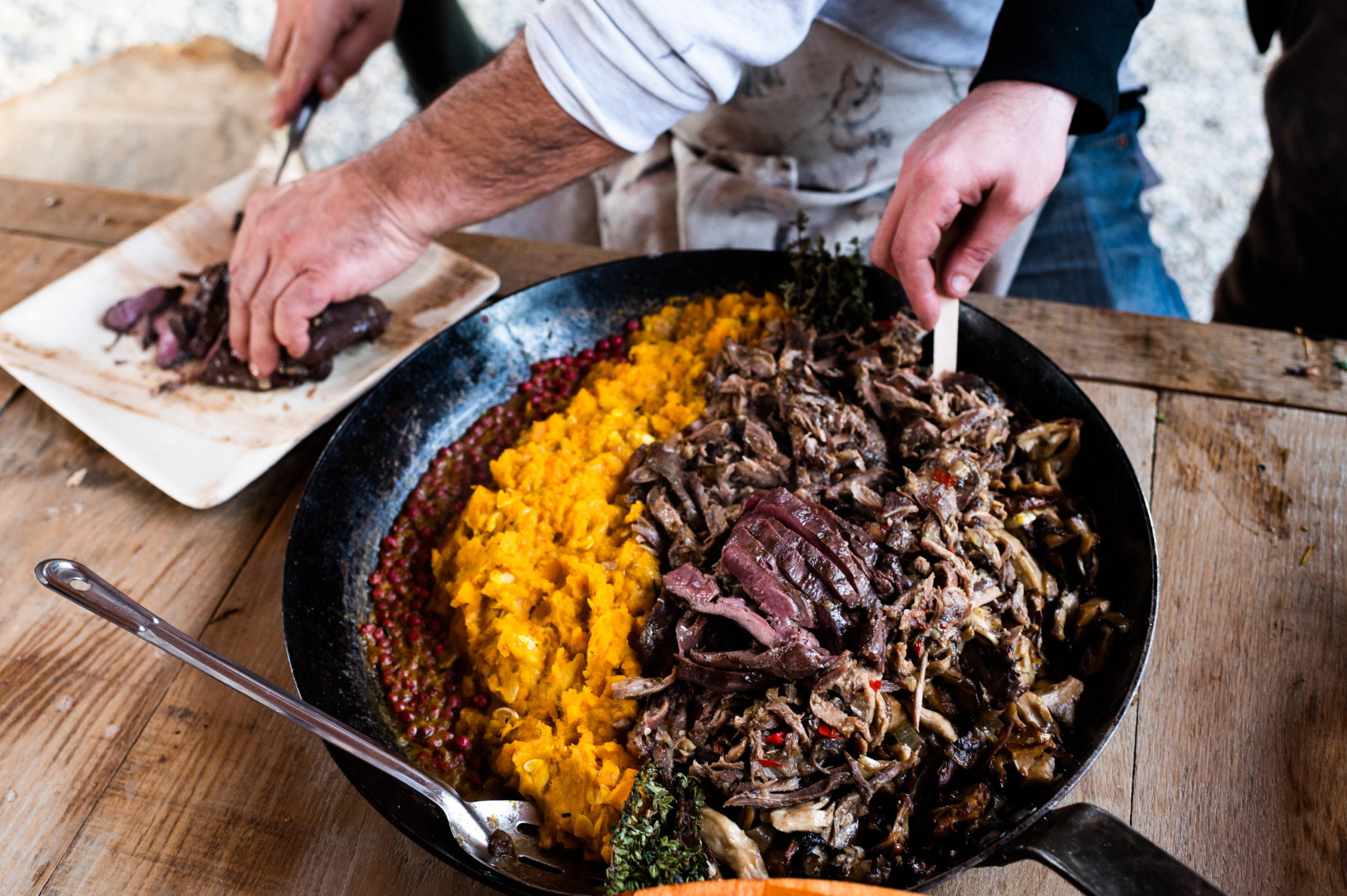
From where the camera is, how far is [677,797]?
143 centimetres

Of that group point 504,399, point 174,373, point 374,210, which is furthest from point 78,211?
point 504,399

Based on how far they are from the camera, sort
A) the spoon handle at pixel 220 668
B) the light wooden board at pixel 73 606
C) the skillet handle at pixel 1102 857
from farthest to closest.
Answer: the light wooden board at pixel 73 606 < the spoon handle at pixel 220 668 < the skillet handle at pixel 1102 857

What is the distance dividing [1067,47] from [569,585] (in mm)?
1667

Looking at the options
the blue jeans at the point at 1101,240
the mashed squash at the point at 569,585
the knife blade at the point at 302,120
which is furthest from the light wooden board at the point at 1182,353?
the knife blade at the point at 302,120

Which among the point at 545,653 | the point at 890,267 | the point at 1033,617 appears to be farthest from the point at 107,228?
the point at 1033,617

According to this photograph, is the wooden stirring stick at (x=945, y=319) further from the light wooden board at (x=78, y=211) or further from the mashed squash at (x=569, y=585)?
the light wooden board at (x=78, y=211)

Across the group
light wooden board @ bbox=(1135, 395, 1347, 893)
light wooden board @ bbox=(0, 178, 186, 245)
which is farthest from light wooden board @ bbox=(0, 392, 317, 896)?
light wooden board @ bbox=(1135, 395, 1347, 893)

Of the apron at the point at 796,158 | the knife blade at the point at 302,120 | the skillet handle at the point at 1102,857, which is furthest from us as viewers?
the knife blade at the point at 302,120

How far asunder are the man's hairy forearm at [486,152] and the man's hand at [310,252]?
6 cm

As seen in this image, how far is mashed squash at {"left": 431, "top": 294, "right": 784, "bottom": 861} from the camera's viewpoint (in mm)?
1542

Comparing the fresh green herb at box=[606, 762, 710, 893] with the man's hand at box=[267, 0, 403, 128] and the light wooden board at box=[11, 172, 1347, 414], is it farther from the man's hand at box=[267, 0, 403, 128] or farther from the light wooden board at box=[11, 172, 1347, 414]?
the man's hand at box=[267, 0, 403, 128]

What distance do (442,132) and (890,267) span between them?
129 centimetres

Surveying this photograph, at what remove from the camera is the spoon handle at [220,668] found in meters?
1.24

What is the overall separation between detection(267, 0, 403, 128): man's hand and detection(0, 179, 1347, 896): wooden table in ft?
4.62
